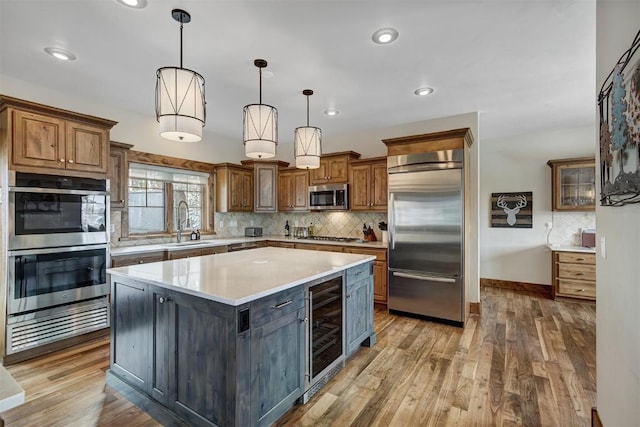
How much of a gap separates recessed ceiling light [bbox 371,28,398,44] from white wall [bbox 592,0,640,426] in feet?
4.08

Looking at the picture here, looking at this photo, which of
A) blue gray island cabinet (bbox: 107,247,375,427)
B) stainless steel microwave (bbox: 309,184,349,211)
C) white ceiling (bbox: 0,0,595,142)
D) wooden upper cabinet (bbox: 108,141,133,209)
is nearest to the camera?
blue gray island cabinet (bbox: 107,247,375,427)

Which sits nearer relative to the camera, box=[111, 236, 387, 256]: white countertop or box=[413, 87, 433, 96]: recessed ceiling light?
box=[413, 87, 433, 96]: recessed ceiling light

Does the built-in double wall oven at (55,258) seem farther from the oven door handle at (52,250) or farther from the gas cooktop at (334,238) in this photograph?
the gas cooktop at (334,238)

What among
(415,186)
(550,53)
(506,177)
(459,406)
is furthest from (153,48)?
(506,177)

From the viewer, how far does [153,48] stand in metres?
2.63

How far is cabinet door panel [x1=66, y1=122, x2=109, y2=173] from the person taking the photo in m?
3.11

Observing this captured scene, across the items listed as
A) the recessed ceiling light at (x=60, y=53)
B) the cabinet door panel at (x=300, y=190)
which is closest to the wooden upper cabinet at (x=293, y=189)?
the cabinet door panel at (x=300, y=190)

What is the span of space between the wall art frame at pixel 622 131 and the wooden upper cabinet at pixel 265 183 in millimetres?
4846

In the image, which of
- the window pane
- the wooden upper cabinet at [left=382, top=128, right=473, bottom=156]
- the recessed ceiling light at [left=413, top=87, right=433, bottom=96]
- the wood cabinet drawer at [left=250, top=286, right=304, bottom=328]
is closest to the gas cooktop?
the wooden upper cabinet at [left=382, top=128, right=473, bottom=156]

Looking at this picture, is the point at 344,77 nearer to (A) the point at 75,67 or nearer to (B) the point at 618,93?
(B) the point at 618,93

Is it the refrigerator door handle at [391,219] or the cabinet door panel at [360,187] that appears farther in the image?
the cabinet door panel at [360,187]

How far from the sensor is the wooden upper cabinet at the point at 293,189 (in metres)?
5.61

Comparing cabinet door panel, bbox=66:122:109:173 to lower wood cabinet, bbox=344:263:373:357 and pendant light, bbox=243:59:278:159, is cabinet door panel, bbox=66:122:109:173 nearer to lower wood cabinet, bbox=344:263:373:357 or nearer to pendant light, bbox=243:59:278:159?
pendant light, bbox=243:59:278:159

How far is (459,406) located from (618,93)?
2142mm
